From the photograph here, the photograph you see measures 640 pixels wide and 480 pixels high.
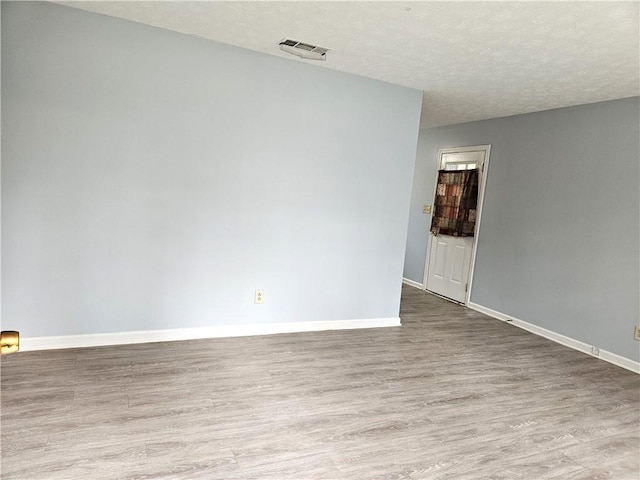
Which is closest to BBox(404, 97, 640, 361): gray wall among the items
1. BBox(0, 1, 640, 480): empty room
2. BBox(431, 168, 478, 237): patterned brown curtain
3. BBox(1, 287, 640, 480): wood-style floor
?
BBox(0, 1, 640, 480): empty room

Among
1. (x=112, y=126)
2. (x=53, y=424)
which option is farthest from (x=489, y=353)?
(x=112, y=126)

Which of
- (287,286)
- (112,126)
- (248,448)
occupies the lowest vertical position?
(248,448)

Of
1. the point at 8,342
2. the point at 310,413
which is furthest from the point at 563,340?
the point at 8,342

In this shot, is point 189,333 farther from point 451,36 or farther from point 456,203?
point 456,203

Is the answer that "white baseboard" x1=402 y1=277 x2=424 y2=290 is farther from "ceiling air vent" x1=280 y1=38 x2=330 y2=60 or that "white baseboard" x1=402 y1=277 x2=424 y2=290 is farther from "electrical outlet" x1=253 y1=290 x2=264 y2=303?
"ceiling air vent" x1=280 y1=38 x2=330 y2=60

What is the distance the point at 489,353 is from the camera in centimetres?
383

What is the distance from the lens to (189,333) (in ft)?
11.6

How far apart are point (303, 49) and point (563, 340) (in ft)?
11.8

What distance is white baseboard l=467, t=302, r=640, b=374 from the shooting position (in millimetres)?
3725

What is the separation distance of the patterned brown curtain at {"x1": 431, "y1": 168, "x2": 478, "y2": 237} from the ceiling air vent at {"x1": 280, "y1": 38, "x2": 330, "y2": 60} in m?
2.82

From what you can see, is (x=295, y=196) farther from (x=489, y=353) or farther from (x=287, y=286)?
(x=489, y=353)

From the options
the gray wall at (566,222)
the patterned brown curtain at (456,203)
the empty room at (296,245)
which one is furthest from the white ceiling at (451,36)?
the patterned brown curtain at (456,203)

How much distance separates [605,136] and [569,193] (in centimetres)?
59

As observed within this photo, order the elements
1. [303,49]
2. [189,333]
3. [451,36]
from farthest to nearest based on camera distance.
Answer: [189,333] < [303,49] < [451,36]
